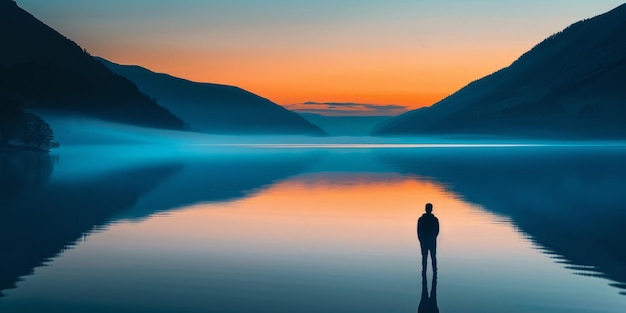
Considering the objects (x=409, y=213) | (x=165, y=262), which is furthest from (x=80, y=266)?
(x=409, y=213)

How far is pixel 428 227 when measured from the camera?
2280 cm

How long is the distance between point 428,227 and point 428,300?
2.24 m

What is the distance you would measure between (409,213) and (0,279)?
2702cm

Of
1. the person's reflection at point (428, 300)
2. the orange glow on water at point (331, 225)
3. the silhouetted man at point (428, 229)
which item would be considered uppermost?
the silhouetted man at point (428, 229)

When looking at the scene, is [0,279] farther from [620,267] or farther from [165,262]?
[620,267]

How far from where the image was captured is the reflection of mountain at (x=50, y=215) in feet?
92.2

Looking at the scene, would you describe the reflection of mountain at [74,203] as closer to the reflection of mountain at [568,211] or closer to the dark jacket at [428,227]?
the dark jacket at [428,227]

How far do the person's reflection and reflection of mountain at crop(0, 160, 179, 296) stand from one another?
1167cm

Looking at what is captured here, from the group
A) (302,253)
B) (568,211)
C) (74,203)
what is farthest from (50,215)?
(568,211)

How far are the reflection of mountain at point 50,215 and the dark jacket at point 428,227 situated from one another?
11.9m

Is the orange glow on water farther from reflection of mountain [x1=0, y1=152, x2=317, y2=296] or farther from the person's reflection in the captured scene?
the person's reflection

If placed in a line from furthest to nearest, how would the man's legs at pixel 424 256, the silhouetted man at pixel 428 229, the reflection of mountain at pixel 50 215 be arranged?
the reflection of mountain at pixel 50 215 < the man's legs at pixel 424 256 < the silhouetted man at pixel 428 229

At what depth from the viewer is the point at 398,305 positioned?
824 inches

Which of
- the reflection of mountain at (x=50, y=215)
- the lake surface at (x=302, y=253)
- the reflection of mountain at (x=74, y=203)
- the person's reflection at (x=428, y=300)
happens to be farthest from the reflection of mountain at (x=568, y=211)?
the reflection of mountain at (x=50, y=215)
